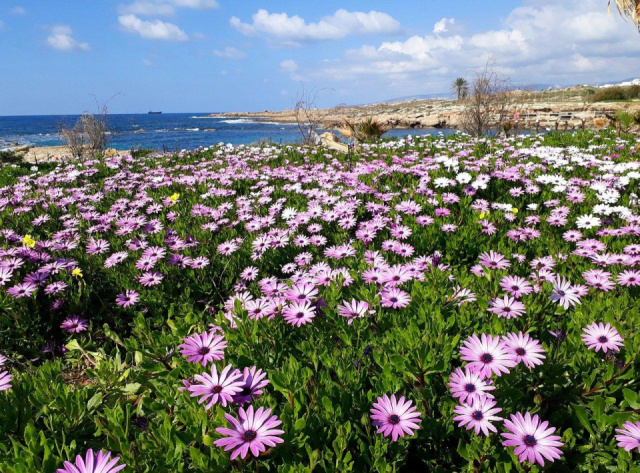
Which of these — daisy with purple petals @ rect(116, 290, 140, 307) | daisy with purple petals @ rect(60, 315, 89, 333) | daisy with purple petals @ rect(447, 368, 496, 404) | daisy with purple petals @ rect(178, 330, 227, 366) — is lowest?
daisy with purple petals @ rect(60, 315, 89, 333)

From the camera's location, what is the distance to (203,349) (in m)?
1.46

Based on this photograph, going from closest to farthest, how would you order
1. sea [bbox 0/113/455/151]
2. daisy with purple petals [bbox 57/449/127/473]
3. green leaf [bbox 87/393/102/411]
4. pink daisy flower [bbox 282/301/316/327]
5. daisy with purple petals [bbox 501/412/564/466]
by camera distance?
1. daisy with purple petals [bbox 57/449/127/473]
2. daisy with purple petals [bbox 501/412/564/466]
3. green leaf [bbox 87/393/102/411]
4. pink daisy flower [bbox 282/301/316/327]
5. sea [bbox 0/113/455/151]

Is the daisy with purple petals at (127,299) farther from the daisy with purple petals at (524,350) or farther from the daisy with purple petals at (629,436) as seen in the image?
the daisy with purple petals at (629,436)

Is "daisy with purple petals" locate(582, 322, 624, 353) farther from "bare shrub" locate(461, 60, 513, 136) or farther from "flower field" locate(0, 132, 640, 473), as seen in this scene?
"bare shrub" locate(461, 60, 513, 136)

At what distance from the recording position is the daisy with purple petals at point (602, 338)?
148cm

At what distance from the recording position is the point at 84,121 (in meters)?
13.6

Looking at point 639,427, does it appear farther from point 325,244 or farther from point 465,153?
point 465,153

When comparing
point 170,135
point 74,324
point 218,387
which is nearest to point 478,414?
point 218,387

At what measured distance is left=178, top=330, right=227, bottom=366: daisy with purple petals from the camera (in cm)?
139

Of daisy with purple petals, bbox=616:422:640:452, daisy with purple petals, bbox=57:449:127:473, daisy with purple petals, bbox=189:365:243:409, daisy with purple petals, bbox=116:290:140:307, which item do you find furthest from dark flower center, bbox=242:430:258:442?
daisy with purple petals, bbox=116:290:140:307

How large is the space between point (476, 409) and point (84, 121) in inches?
622

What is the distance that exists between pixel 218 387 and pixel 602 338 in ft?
4.82

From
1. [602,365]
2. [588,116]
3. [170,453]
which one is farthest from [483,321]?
[588,116]

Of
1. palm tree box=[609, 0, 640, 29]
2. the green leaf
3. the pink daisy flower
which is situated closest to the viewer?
the green leaf
